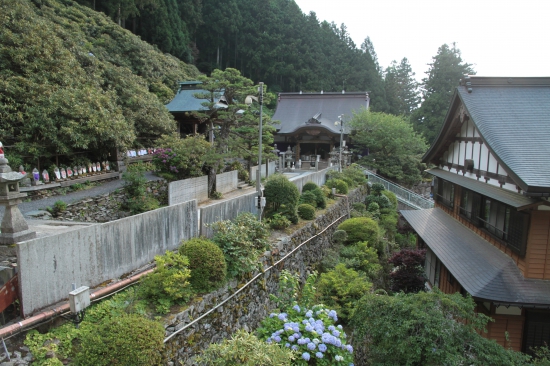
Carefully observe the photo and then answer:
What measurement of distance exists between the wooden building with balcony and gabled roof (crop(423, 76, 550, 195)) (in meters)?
0.02

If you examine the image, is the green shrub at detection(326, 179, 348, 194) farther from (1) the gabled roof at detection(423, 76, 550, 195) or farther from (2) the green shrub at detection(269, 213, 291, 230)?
(2) the green shrub at detection(269, 213, 291, 230)

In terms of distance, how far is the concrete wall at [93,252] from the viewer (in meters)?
5.06

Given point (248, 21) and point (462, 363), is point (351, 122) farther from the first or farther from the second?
point (248, 21)

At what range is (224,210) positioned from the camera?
32.0 ft

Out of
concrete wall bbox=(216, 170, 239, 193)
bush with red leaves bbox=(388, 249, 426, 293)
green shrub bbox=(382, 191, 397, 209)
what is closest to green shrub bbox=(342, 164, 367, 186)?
green shrub bbox=(382, 191, 397, 209)

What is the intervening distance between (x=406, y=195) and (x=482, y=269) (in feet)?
56.7

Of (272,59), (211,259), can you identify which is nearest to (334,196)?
(211,259)

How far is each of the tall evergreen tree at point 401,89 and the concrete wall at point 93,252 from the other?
164ft

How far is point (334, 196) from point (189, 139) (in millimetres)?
8742

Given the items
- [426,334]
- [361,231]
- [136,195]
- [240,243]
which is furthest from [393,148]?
[426,334]

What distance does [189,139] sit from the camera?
1603 centimetres

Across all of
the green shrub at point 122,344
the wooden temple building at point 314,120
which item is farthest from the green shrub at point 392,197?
the green shrub at point 122,344

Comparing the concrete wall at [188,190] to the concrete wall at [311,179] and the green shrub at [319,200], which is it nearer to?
the concrete wall at [311,179]

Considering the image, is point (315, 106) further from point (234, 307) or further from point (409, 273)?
point (234, 307)
